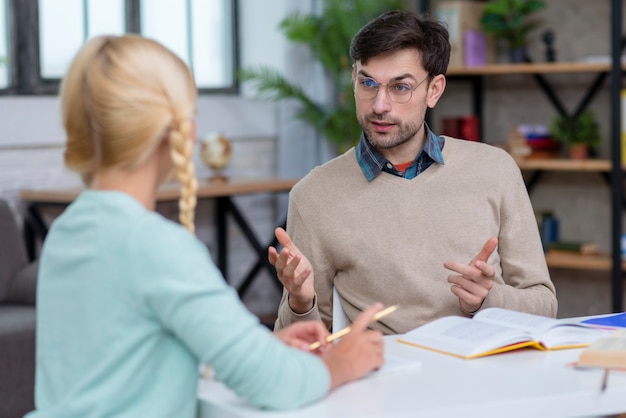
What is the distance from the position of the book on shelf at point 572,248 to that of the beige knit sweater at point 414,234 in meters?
2.18

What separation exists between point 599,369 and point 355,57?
99 cm

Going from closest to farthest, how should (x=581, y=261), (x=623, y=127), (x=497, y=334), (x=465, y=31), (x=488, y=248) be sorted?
(x=497, y=334), (x=488, y=248), (x=623, y=127), (x=581, y=261), (x=465, y=31)

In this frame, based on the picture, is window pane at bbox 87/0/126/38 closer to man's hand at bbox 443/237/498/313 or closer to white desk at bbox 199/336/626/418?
man's hand at bbox 443/237/498/313

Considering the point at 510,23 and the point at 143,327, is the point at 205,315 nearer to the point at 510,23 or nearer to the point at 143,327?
the point at 143,327

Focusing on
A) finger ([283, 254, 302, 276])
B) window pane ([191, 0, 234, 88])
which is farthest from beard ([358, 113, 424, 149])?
window pane ([191, 0, 234, 88])

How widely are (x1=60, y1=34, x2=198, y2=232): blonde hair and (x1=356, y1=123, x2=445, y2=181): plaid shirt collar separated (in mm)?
997

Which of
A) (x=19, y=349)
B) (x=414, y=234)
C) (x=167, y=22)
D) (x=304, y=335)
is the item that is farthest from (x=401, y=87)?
(x=167, y=22)

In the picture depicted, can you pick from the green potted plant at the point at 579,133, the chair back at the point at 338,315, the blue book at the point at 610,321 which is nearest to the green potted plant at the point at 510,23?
the green potted plant at the point at 579,133

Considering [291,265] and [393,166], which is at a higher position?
[393,166]

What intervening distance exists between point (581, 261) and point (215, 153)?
5.53ft

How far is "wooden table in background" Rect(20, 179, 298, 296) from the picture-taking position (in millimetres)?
4109

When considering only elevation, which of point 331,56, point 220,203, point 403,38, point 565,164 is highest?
point 403,38

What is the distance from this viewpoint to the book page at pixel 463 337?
171 cm

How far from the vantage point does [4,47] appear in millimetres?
4371
